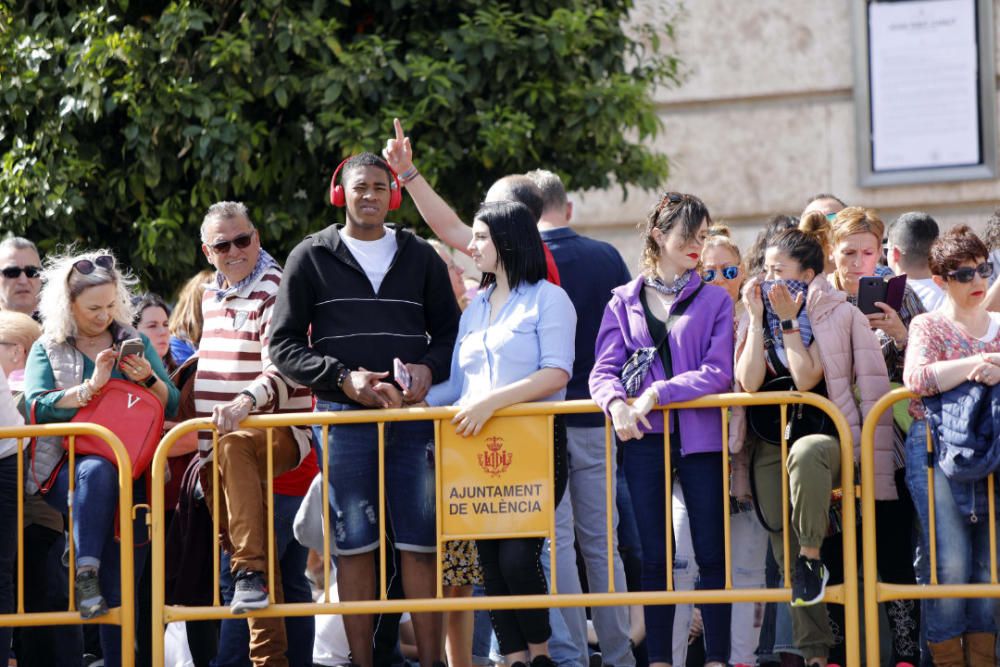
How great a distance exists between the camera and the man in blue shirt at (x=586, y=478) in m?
6.62

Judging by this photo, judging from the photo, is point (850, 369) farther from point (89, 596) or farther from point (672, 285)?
point (89, 596)

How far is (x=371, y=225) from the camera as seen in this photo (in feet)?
21.8

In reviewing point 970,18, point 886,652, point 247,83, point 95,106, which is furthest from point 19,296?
point 970,18

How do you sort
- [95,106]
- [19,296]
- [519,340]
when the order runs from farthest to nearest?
[95,106]
[19,296]
[519,340]

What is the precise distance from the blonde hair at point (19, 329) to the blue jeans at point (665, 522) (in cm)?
309

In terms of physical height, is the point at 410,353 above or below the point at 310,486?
above

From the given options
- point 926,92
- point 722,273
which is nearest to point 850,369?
point 722,273

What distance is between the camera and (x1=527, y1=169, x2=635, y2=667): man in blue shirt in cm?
662

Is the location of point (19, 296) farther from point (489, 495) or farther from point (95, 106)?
point (489, 495)

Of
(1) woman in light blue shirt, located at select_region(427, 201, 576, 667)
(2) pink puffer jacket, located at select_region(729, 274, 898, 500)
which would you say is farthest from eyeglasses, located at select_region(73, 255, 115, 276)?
(2) pink puffer jacket, located at select_region(729, 274, 898, 500)

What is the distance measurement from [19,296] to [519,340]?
3234mm

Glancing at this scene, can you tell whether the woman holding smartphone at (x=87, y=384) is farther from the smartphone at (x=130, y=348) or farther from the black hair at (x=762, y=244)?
the black hair at (x=762, y=244)

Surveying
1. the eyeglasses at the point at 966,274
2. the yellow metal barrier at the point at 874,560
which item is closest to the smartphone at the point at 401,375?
the yellow metal barrier at the point at 874,560

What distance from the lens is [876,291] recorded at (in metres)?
6.66
